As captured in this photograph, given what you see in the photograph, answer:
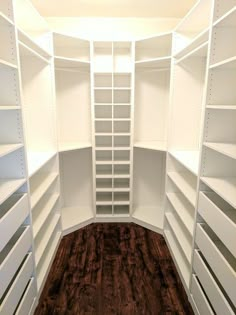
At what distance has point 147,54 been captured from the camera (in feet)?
9.45

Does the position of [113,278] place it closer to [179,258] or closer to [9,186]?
[179,258]

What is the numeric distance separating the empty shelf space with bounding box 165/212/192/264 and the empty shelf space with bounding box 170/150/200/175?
29.2 inches

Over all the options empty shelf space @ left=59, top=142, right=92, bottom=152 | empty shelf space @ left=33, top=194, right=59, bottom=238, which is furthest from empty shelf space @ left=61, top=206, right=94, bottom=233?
empty shelf space @ left=59, top=142, right=92, bottom=152

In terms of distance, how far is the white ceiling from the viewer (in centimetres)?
235

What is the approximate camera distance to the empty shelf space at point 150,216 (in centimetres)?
296

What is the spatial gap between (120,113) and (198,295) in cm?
214

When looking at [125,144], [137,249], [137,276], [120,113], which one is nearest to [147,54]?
[120,113]

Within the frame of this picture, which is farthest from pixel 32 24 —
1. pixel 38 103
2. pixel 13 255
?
pixel 13 255

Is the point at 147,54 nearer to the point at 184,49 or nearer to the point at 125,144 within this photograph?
the point at 184,49

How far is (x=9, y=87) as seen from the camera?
1445 mm

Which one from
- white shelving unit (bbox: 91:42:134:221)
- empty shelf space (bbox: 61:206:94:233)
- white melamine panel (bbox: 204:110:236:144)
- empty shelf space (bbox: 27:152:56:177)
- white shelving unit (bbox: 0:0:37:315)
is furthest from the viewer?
empty shelf space (bbox: 61:206:94:233)

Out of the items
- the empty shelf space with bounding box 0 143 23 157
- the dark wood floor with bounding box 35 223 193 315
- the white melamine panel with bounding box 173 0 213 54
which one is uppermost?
the white melamine panel with bounding box 173 0 213 54

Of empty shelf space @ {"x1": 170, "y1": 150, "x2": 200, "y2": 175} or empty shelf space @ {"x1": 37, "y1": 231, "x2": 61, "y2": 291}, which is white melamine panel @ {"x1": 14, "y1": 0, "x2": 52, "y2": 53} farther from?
empty shelf space @ {"x1": 37, "y1": 231, "x2": 61, "y2": 291}

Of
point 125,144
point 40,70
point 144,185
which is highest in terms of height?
point 40,70
